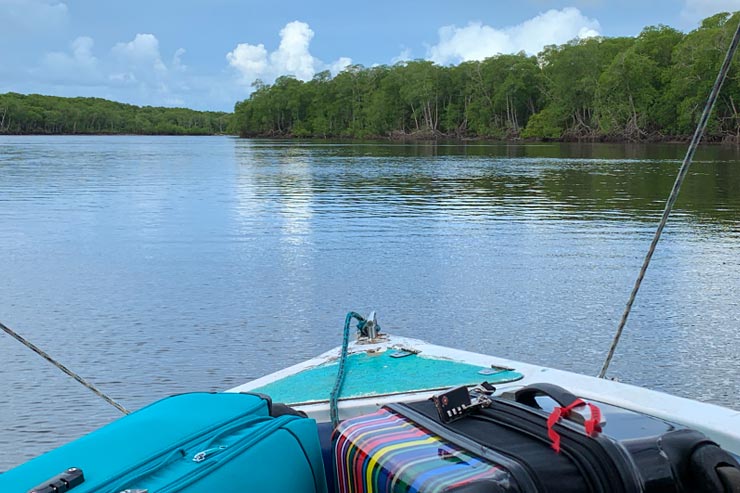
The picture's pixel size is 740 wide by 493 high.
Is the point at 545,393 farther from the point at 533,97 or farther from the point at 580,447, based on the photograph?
the point at 533,97

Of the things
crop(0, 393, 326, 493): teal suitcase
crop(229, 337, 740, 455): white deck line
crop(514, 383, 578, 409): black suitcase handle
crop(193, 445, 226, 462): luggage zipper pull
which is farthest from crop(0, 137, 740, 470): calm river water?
crop(514, 383, 578, 409): black suitcase handle

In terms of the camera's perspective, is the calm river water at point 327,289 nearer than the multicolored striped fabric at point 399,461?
No

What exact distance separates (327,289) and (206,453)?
10.4m

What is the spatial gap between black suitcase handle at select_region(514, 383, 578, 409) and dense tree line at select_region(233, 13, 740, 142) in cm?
7969

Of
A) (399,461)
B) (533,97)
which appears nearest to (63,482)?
(399,461)

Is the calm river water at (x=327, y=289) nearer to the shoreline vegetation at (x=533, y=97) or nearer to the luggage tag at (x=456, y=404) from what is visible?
the luggage tag at (x=456, y=404)

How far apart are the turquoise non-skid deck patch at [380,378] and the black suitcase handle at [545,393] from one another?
0.84 metres

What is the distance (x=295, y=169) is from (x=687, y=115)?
51247mm

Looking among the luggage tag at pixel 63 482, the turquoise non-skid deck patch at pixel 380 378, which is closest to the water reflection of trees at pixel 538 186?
the turquoise non-skid deck patch at pixel 380 378

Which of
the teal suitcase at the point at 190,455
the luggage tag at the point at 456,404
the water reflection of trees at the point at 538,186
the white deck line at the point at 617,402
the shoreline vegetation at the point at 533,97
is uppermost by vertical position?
the shoreline vegetation at the point at 533,97

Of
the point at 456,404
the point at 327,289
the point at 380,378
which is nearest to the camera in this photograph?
the point at 456,404

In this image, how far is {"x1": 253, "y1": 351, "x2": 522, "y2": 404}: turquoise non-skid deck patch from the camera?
293 centimetres

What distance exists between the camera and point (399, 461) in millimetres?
1718

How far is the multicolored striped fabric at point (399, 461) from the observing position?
62.6 inches
